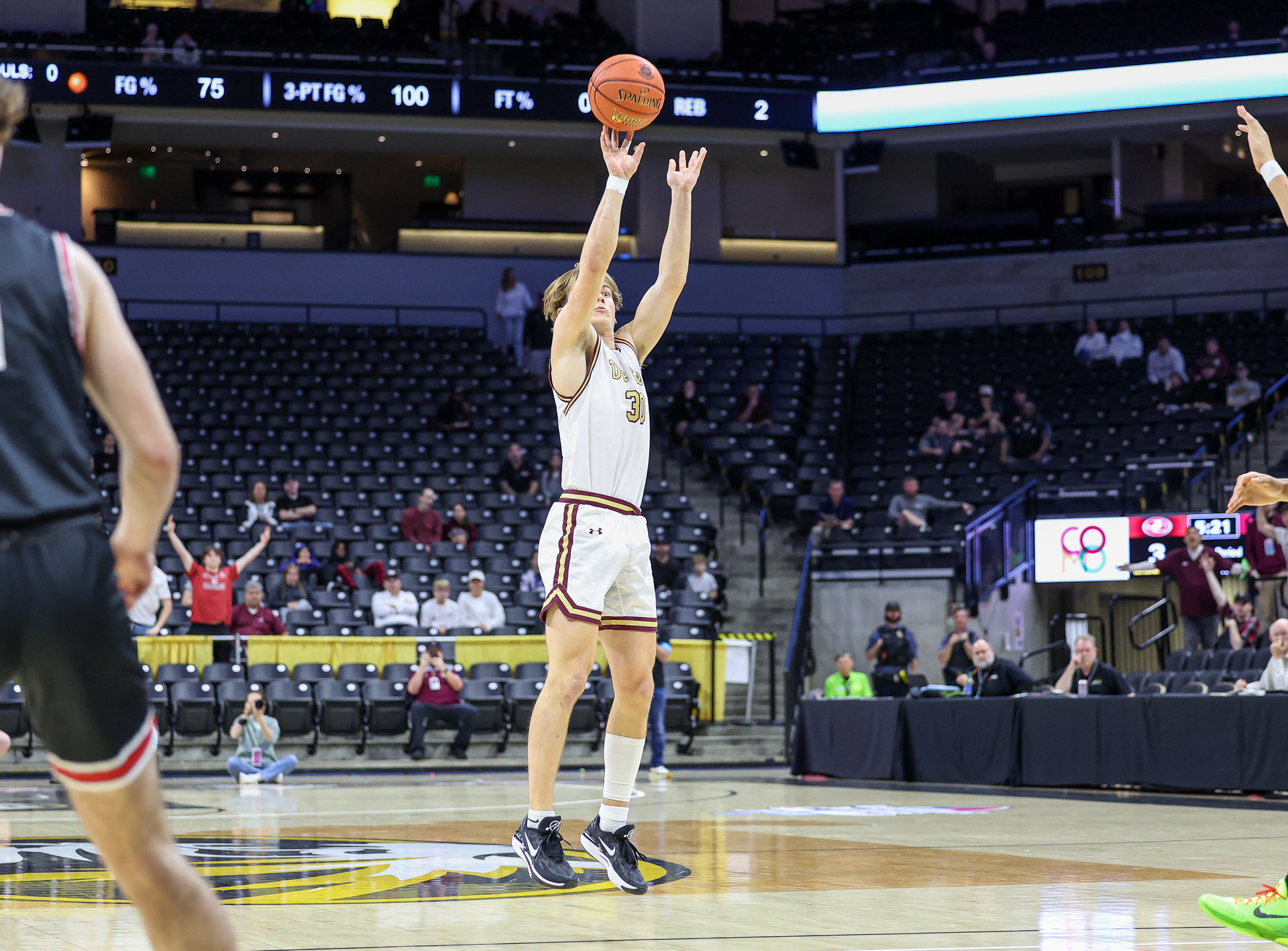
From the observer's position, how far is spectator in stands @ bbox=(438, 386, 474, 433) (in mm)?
23688

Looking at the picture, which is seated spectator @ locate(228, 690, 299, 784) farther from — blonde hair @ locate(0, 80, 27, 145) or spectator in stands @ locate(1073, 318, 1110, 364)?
spectator in stands @ locate(1073, 318, 1110, 364)

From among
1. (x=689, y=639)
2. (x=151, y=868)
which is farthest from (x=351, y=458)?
(x=151, y=868)

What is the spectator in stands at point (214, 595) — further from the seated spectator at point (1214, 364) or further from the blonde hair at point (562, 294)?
the seated spectator at point (1214, 364)

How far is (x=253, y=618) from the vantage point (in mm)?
17141

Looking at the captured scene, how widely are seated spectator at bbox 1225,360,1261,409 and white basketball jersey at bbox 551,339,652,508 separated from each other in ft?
60.4

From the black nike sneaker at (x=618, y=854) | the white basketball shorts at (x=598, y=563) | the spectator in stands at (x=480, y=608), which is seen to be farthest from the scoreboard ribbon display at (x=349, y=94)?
the black nike sneaker at (x=618, y=854)

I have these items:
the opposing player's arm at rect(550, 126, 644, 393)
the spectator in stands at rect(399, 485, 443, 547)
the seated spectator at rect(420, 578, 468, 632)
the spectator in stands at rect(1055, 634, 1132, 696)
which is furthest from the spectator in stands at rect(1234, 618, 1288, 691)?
the spectator in stands at rect(399, 485, 443, 547)

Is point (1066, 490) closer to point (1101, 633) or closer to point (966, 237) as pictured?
point (1101, 633)

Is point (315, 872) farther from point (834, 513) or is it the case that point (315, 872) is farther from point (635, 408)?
point (834, 513)

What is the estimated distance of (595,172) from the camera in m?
31.7

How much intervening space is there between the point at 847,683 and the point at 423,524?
20.3ft

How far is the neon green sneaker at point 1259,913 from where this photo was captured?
14.3 feet

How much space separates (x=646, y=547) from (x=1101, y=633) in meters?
14.4

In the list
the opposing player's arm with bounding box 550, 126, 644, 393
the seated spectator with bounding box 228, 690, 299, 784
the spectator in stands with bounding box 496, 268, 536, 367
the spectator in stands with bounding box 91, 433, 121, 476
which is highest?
the spectator in stands with bounding box 496, 268, 536, 367
